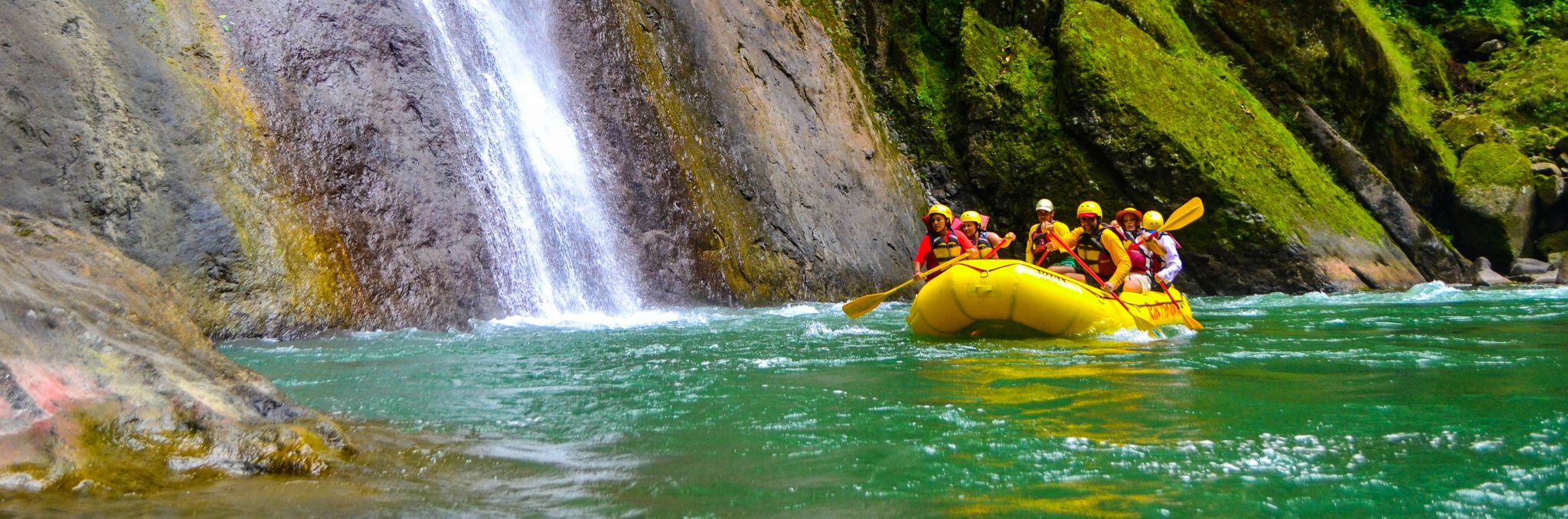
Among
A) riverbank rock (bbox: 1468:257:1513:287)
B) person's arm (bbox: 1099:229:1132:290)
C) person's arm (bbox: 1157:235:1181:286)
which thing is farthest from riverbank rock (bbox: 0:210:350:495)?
riverbank rock (bbox: 1468:257:1513:287)

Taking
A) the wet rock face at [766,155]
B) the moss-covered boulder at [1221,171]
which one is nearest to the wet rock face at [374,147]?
the wet rock face at [766,155]

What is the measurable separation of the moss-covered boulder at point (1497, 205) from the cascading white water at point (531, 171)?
16.8m

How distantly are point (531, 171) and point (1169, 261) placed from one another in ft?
20.0

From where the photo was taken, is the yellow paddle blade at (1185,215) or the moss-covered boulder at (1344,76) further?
the moss-covered boulder at (1344,76)

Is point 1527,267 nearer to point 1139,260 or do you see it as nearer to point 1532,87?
point 1532,87

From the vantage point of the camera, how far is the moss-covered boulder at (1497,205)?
20.7 meters

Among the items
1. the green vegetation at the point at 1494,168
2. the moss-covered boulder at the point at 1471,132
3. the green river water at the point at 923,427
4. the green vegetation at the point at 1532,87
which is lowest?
the green river water at the point at 923,427

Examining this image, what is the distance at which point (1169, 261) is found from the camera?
33.8 ft

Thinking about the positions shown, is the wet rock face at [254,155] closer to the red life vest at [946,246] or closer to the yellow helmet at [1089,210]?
the red life vest at [946,246]

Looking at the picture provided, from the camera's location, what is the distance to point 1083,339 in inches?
322

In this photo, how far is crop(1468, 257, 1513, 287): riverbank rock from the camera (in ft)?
58.5

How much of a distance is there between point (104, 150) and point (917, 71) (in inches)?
500

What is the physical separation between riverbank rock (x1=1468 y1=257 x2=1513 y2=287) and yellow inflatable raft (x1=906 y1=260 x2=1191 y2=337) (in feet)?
40.5

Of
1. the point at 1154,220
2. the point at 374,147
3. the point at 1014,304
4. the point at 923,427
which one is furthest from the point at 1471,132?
the point at 923,427
